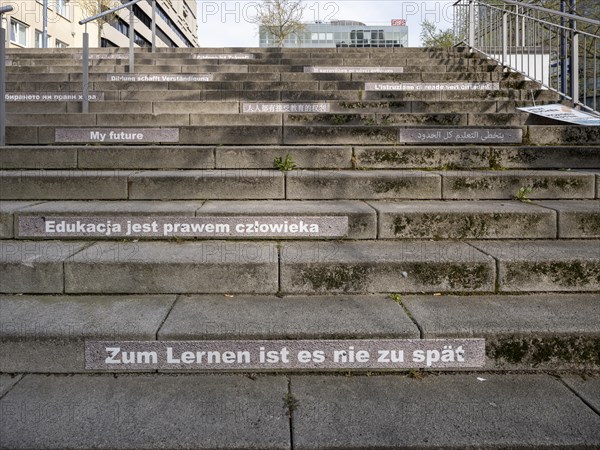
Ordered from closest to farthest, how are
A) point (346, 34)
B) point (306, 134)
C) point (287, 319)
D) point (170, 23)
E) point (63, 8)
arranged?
point (287, 319) < point (306, 134) < point (63, 8) < point (170, 23) < point (346, 34)

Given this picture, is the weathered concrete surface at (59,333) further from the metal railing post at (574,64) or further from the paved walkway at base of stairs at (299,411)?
the metal railing post at (574,64)

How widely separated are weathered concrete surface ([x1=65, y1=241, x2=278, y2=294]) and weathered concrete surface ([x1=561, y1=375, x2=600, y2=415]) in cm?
179

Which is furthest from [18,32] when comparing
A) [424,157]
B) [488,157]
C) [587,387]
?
[587,387]

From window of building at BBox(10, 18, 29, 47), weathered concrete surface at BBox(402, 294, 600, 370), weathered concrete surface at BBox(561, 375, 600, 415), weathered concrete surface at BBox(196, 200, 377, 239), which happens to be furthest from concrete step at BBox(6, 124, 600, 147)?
window of building at BBox(10, 18, 29, 47)

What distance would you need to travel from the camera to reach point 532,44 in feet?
24.3

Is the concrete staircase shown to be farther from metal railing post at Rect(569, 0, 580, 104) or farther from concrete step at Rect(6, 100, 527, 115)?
metal railing post at Rect(569, 0, 580, 104)

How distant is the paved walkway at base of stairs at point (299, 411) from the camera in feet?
6.41

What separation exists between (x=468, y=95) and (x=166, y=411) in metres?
5.96

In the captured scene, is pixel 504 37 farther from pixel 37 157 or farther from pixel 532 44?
pixel 37 157

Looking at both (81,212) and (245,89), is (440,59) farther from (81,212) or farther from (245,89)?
(81,212)

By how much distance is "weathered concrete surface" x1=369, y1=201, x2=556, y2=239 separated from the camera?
3412 millimetres

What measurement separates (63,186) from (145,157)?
0.82 m

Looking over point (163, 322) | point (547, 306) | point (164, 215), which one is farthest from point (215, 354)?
point (547, 306)

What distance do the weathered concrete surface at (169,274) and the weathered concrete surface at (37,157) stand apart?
6.02 ft
